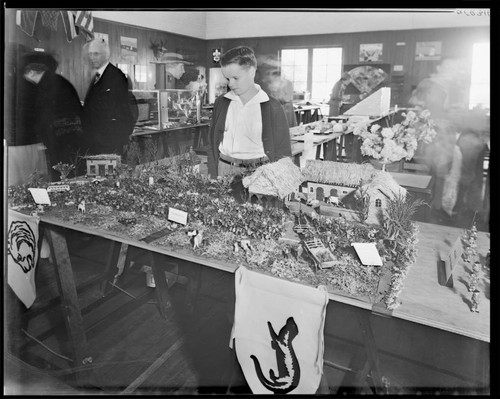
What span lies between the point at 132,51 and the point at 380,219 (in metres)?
1.66

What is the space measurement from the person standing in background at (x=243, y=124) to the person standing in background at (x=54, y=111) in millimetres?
872

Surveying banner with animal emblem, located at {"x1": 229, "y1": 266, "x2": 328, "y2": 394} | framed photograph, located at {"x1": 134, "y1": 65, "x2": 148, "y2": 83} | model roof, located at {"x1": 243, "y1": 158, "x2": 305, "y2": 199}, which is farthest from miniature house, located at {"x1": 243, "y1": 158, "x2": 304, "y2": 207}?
framed photograph, located at {"x1": 134, "y1": 65, "x2": 148, "y2": 83}

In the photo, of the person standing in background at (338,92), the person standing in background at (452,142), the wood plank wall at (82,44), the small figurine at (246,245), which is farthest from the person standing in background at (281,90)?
the small figurine at (246,245)

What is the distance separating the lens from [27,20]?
8.52 feet

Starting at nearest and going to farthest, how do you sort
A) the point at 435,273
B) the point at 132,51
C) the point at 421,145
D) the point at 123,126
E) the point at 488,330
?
the point at 488,330
the point at 435,273
the point at 421,145
the point at 132,51
the point at 123,126

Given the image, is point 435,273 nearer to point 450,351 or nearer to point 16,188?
point 450,351

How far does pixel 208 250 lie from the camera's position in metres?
2.44

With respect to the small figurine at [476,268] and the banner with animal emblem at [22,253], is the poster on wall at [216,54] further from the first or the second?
the small figurine at [476,268]

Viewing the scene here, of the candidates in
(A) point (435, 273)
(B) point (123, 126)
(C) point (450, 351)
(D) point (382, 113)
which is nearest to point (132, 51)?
(B) point (123, 126)

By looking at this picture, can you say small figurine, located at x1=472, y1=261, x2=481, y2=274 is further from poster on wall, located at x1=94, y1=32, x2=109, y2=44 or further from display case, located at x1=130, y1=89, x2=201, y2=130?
poster on wall, located at x1=94, y1=32, x2=109, y2=44

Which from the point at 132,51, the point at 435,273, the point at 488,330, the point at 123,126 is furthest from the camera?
the point at 123,126

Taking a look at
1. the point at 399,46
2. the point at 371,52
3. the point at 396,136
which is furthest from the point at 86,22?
the point at 396,136

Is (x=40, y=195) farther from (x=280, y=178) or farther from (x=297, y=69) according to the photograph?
(x=297, y=69)

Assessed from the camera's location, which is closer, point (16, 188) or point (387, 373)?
point (387, 373)
